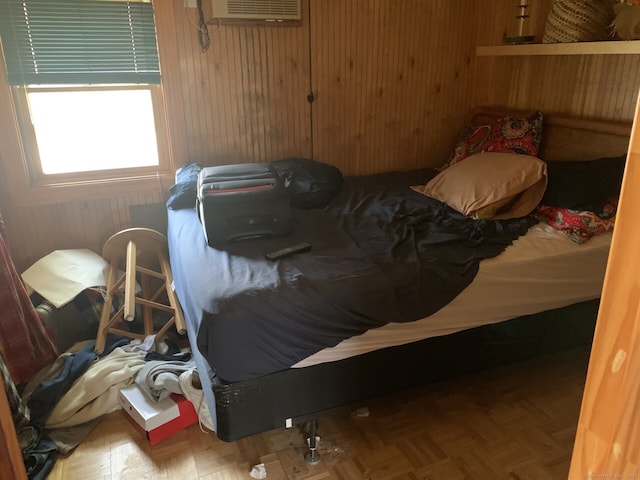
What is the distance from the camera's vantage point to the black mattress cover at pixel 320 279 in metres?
1.57

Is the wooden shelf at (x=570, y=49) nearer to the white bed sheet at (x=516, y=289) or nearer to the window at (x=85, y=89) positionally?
the white bed sheet at (x=516, y=289)

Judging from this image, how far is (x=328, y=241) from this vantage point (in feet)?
6.71

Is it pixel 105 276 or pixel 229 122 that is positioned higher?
pixel 229 122

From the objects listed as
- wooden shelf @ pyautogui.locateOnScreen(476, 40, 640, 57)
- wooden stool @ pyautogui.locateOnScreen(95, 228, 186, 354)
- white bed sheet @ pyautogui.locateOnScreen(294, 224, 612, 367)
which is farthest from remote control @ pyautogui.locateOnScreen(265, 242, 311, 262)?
wooden shelf @ pyautogui.locateOnScreen(476, 40, 640, 57)

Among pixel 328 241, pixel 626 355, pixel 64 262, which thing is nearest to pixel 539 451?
pixel 328 241

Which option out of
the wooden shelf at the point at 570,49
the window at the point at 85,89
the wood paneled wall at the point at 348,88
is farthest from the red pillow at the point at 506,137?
the window at the point at 85,89

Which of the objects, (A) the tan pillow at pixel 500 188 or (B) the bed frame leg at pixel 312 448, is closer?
(B) the bed frame leg at pixel 312 448

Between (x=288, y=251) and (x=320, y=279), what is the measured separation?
236 millimetres

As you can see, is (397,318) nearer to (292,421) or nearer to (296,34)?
(292,421)

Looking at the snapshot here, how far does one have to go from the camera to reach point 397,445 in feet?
6.21

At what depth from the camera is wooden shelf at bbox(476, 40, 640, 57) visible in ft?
7.07

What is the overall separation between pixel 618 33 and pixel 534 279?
1.22m

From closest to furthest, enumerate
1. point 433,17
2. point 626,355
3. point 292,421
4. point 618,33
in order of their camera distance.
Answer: point 626,355
point 292,421
point 618,33
point 433,17

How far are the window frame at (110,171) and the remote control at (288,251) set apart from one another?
46.9 inches
